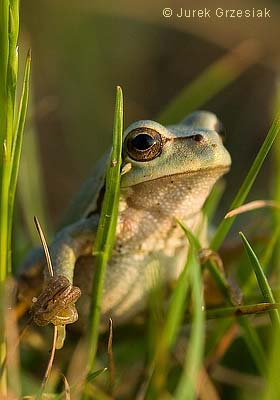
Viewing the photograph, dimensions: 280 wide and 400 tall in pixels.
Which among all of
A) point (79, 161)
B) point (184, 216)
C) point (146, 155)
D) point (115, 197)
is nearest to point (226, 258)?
point (184, 216)

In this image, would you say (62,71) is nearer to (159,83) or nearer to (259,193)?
(159,83)

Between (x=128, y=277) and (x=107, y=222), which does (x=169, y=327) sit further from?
(x=128, y=277)

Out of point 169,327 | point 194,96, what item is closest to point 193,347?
point 169,327

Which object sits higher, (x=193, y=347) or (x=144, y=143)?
(x=144, y=143)

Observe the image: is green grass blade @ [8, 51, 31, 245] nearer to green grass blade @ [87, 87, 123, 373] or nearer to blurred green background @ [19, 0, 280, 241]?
green grass blade @ [87, 87, 123, 373]

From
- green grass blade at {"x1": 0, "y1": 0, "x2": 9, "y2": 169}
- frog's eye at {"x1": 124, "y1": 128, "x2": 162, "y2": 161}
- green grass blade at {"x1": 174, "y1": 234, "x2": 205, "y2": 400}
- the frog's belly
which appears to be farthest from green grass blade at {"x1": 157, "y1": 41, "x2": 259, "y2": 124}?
green grass blade at {"x1": 174, "y1": 234, "x2": 205, "y2": 400}
